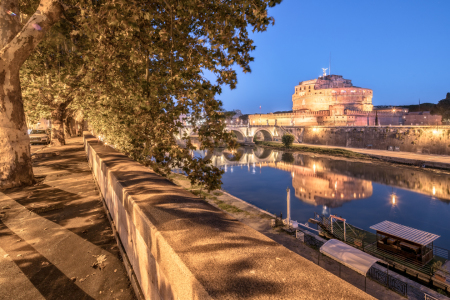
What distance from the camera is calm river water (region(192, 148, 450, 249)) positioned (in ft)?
58.7

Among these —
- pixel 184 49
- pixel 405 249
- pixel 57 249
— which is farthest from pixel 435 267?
pixel 57 249

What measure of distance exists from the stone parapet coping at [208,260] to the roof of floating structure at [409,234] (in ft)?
37.1

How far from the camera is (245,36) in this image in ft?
13.9

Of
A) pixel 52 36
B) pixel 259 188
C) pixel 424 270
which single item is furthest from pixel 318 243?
pixel 259 188

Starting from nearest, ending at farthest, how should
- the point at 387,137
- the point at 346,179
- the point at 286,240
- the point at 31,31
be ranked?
the point at 31,31
the point at 286,240
the point at 346,179
the point at 387,137

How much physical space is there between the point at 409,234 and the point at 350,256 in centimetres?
450

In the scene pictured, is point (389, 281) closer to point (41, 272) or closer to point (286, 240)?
point (286, 240)

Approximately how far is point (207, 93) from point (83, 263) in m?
2.80

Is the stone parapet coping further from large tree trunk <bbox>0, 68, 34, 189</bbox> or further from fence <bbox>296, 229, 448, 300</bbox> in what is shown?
fence <bbox>296, 229, 448, 300</bbox>

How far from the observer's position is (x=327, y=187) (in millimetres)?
26250

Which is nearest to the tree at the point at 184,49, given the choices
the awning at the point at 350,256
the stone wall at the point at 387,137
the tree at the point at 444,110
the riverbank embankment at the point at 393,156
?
the awning at the point at 350,256

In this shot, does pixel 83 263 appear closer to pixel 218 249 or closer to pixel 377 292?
pixel 218 249

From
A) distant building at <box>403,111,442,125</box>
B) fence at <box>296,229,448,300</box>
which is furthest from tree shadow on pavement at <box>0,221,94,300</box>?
distant building at <box>403,111,442,125</box>

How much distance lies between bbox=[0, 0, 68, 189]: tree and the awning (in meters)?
9.42
